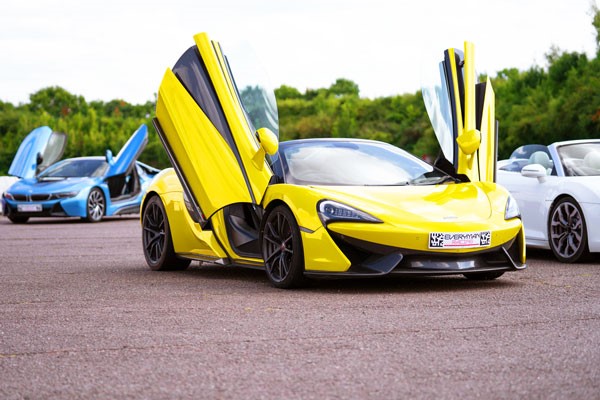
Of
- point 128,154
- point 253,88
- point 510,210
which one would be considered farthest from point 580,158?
point 128,154

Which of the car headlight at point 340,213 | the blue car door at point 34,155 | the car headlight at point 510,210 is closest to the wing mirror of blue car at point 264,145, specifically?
the car headlight at point 340,213

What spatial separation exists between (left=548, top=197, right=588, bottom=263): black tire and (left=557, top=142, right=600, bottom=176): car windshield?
1.70 ft

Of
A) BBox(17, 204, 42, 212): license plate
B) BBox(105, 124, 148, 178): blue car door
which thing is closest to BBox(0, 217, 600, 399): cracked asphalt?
BBox(105, 124, 148, 178): blue car door

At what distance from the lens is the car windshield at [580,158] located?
36.4 ft

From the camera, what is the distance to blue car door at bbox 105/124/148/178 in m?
20.9

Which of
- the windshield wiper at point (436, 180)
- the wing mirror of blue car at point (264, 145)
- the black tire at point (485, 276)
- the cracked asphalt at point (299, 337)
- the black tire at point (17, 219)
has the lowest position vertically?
the black tire at point (17, 219)

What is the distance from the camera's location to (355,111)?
9838cm

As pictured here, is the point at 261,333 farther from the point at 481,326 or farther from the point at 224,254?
the point at 224,254

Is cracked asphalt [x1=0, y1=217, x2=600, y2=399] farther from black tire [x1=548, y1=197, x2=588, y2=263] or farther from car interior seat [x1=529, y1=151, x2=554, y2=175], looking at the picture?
car interior seat [x1=529, y1=151, x2=554, y2=175]

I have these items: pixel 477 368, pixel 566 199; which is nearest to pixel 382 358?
pixel 477 368

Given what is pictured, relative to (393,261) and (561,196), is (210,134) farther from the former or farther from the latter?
(561,196)

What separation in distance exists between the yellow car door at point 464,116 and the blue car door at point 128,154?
1187cm

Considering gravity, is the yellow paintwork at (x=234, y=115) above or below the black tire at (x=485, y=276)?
above

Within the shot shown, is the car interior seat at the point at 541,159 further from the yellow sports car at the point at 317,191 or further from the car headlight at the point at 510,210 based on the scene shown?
the car headlight at the point at 510,210
